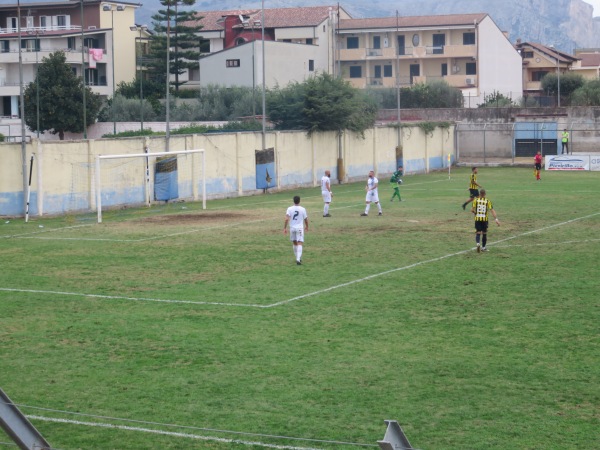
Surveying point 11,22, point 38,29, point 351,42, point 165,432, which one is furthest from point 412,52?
point 165,432

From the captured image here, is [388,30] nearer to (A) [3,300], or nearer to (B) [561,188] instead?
(B) [561,188]

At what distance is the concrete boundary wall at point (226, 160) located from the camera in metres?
38.6

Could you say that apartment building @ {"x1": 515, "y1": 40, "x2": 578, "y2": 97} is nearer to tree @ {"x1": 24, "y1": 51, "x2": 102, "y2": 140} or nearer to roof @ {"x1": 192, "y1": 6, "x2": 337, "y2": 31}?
roof @ {"x1": 192, "y1": 6, "x2": 337, "y2": 31}

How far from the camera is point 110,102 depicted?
85.7 meters

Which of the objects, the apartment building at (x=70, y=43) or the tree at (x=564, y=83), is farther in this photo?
the tree at (x=564, y=83)

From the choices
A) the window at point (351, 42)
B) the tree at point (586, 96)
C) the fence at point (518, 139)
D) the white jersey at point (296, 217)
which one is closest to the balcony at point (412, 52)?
the window at point (351, 42)

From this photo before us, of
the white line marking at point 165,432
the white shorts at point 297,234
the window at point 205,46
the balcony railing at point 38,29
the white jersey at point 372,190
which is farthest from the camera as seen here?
the window at point 205,46

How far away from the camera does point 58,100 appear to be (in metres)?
81.6

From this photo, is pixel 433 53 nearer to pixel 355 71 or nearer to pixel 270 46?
pixel 355 71

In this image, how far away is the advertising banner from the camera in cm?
6512

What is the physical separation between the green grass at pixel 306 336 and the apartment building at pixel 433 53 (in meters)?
68.1

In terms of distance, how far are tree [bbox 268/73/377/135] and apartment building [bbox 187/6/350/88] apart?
2296 centimetres

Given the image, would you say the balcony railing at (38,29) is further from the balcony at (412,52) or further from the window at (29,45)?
the balcony at (412,52)

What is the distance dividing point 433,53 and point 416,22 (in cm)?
376
